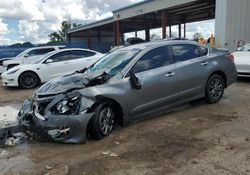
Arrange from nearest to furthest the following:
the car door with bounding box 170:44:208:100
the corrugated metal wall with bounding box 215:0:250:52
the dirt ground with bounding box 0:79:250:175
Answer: the dirt ground with bounding box 0:79:250:175, the car door with bounding box 170:44:208:100, the corrugated metal wall with bounding box 215:0:250:52

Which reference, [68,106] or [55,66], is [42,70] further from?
[68,106]

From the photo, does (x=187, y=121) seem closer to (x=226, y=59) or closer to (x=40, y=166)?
(x=226, y=59)

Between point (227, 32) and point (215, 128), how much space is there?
37.5 feet

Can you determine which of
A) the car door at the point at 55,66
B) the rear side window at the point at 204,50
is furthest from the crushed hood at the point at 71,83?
the car door at the point at 55,66

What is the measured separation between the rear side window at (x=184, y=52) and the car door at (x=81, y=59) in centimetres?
640

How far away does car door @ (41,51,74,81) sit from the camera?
12268mm

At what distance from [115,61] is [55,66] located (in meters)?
6.43

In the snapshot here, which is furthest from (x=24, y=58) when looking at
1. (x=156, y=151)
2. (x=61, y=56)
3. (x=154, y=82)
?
(x=156, y=151)

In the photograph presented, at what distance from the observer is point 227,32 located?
16.0m

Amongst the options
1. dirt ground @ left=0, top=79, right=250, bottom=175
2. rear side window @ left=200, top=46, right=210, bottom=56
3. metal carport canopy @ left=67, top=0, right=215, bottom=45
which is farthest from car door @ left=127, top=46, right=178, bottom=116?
metal carport canopy @ left=67, top=0, right=215, bottom=45

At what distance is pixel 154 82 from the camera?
611 centimetres

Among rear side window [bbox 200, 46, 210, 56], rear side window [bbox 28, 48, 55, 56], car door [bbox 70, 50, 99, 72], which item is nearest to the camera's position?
rear side window [bbox 200, 46, 210, 56]

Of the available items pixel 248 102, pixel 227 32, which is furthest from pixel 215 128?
pixel 227 32

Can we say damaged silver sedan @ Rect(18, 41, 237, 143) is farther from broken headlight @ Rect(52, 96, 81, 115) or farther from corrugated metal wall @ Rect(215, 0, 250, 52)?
corrugated metal wall @ Rect(215, 0, 250, 52)
